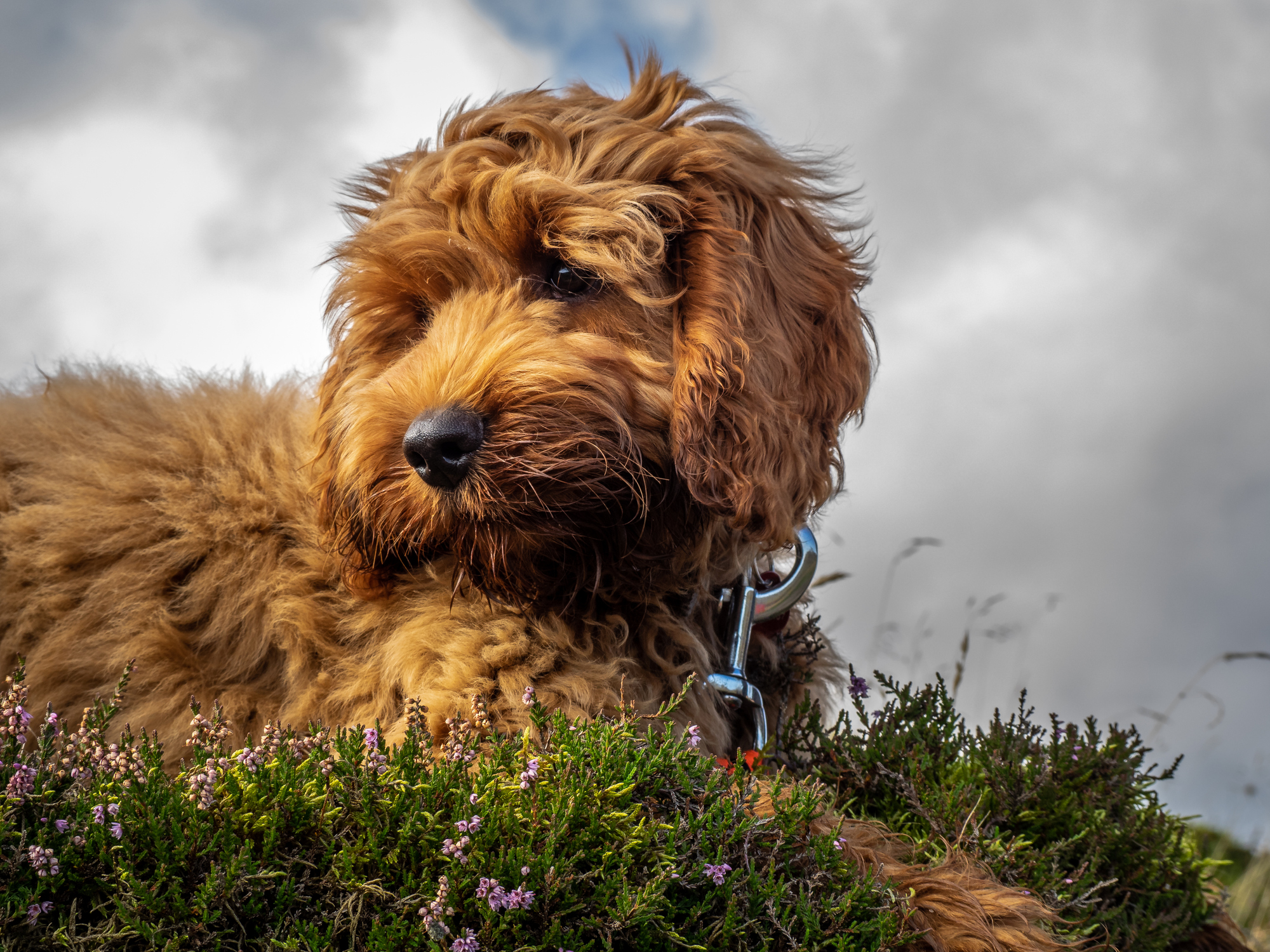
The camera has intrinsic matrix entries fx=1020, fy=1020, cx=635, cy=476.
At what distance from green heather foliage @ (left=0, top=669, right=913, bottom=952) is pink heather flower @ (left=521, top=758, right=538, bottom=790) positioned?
10 mm

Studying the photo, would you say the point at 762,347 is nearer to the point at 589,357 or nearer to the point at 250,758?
the point at 589,357

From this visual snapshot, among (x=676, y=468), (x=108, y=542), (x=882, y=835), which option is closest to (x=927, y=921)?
(x=882, y=835)

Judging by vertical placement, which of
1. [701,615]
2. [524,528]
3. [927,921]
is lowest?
[927,921]

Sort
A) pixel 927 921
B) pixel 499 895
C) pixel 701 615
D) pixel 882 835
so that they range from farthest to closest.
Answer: pixel 701 615, pixel 882 835, pixel 927 921, pixel 499 895

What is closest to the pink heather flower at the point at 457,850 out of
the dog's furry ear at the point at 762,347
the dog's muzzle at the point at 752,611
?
the dog's furry ear at the point at 762,347

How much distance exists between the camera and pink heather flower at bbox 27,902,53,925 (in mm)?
2066

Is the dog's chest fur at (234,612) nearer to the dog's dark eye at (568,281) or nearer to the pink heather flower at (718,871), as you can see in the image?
the pink heather flower at (718,871)

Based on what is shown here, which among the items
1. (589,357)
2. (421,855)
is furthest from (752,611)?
(421,855)

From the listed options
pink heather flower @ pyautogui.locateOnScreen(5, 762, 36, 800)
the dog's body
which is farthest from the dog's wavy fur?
pink heather flower @ pyautogui.locateOnScreen(5, 762, 36, 800)

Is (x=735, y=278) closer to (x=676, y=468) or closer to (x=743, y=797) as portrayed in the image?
(x=676, y=468)

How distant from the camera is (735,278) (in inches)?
115

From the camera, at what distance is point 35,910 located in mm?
2070

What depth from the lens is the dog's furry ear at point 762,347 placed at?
9.18 ft

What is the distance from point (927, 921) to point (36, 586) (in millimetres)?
2991
